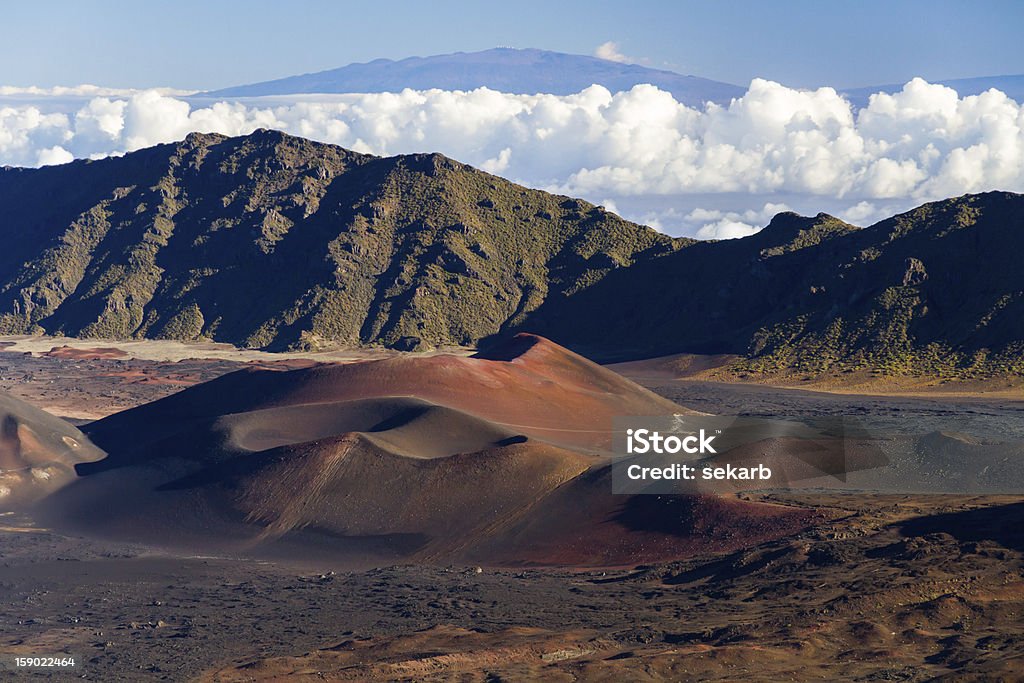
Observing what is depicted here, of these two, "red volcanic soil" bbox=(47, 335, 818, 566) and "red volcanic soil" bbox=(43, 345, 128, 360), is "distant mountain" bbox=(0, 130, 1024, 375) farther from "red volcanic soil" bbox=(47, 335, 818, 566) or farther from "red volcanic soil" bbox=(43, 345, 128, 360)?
"red volcanic soil" bbox=(47, 335, 818, 566)

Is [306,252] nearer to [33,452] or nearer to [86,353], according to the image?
[86,353]

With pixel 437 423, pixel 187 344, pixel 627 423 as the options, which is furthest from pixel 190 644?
pixel 187 344

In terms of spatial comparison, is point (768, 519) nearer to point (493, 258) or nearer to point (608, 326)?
point (608, 326)

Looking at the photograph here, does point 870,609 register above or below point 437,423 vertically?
below

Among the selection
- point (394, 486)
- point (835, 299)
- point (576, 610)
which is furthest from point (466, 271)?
point (576, 610)

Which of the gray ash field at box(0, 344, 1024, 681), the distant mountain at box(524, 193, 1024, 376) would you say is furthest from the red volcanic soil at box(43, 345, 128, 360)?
the gray ash field at box(0, 344, 1024, 681)

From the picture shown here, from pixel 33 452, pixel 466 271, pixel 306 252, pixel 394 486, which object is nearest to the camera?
pixel 394 486
